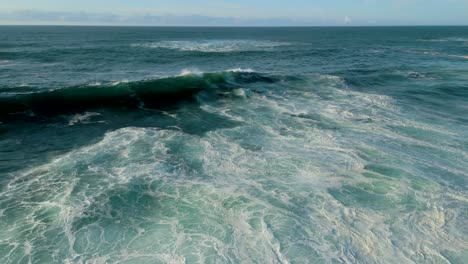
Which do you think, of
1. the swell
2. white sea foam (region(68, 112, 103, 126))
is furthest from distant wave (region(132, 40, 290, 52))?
white sea foam (region(68, 112, 103, 126))

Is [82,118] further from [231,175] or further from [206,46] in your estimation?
[206,46]

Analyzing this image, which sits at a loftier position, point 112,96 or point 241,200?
point 112,96

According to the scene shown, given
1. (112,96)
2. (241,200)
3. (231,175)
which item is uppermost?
(112,96)

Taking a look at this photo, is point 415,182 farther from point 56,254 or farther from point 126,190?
point 56,254

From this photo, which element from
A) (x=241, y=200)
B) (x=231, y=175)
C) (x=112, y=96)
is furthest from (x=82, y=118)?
(x=241, y=200)

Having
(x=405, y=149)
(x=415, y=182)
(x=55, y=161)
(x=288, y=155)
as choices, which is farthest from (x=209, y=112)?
(x=415, y=182)

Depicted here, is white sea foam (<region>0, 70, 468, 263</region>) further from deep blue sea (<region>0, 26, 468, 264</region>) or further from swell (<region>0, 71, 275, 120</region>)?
swell (<region>0, 71, 275, 120</region>)
